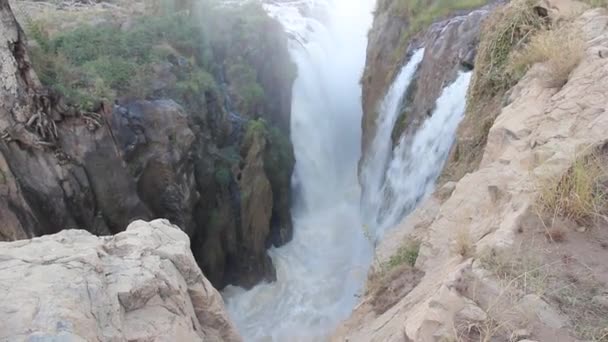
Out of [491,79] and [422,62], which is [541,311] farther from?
[422,62]

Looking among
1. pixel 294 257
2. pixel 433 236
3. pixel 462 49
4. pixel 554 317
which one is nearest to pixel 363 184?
pixel 294 257

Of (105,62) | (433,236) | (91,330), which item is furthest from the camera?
(105,62)

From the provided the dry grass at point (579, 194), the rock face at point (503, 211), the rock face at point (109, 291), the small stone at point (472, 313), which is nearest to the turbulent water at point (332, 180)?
the rock face at point (503, 211)

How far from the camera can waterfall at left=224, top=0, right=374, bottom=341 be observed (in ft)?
30.4

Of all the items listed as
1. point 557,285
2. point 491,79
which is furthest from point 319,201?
point 557,285

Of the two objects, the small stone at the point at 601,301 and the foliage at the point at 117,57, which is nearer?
the small stone at the point at 601,301

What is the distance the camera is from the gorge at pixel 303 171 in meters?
2.39

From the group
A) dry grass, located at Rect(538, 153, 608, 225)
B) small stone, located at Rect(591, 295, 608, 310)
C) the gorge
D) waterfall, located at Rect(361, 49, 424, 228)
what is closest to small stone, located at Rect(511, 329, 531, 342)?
the gorge

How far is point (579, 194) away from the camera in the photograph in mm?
2350

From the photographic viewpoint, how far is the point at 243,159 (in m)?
10.5

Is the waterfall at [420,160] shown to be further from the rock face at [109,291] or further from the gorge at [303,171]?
the rock face at [109,291]

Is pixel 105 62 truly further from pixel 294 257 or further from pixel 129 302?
pixel 129 302

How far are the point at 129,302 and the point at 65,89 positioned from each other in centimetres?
633

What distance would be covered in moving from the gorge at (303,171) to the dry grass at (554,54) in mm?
18
